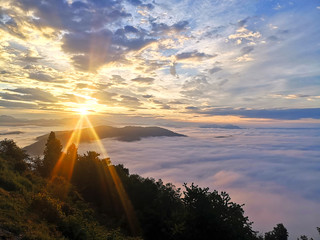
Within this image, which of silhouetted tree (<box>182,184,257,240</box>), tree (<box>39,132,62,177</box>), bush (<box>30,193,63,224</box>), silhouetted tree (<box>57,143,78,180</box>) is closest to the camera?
bush (<box>30,193,63,224</box>)

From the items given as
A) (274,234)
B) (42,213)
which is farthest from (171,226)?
(274,234)

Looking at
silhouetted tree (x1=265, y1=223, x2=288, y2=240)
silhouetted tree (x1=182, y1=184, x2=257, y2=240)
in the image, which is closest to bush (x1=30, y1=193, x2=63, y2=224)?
silhouetted tree (x1=182, y1=184, x2=257, y2=240)

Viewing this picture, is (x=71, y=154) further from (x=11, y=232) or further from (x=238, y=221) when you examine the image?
(x=11, y=232)

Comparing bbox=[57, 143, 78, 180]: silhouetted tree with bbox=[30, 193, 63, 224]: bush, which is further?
bbox=[57, 143, 78, 180]: silhouetted tree

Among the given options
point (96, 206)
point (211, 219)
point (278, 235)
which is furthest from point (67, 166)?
point (278, 235)

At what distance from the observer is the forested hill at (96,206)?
14.3m

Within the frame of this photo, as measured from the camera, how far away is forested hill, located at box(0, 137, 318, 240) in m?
14.3

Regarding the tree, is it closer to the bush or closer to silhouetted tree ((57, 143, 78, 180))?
silhouetted tree ((57, 143, 78, 180))

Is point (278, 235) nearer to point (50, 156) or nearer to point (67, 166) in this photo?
point (67, 166)

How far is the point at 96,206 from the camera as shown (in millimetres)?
34094

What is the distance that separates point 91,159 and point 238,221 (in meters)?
32.9

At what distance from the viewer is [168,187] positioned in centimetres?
3772

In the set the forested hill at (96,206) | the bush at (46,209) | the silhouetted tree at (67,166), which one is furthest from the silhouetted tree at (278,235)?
the bush at (46,209)

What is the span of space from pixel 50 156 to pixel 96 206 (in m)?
22.6
